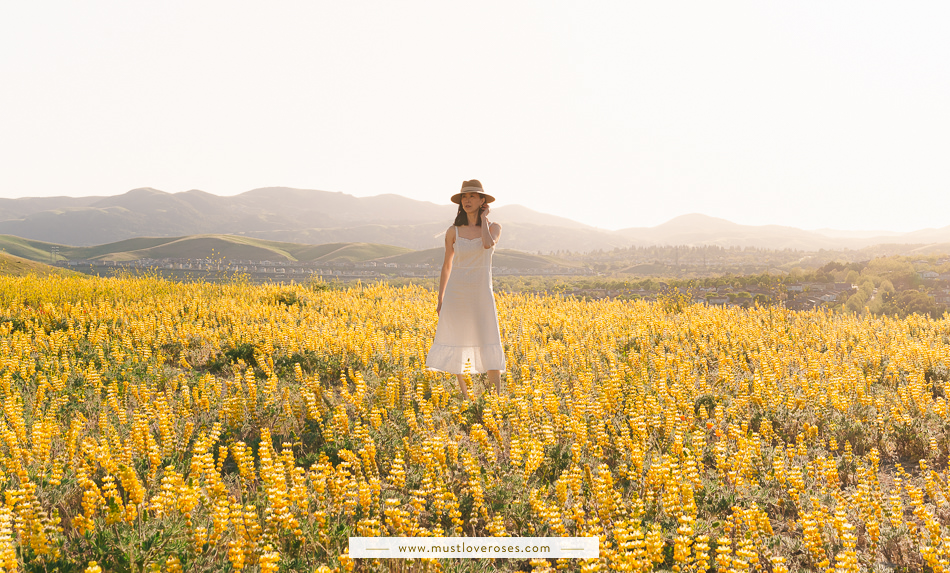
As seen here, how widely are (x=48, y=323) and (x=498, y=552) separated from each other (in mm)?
11533

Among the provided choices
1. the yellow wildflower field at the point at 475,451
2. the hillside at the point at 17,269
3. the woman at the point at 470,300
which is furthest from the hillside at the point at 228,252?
the woman at the point at 470,300

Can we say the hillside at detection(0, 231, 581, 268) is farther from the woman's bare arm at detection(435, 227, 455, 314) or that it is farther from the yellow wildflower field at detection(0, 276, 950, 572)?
the woman's bare arm at detection(435, 227, 455, 314)

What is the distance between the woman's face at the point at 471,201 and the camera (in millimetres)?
5898

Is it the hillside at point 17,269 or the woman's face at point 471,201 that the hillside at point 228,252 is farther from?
the woman's face at point 471,201

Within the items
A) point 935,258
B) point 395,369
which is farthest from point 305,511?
point 935,258

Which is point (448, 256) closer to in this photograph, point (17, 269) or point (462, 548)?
point (462, 548)

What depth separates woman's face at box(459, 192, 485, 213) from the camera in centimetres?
590

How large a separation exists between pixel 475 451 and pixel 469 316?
5.55 ft

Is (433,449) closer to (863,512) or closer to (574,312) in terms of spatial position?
(863,512)

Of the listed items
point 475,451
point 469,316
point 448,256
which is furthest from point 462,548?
point 448,256

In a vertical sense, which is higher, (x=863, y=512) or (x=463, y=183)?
(x=463, y=183)

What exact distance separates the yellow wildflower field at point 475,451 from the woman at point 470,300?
0.44m

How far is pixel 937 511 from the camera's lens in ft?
13.1

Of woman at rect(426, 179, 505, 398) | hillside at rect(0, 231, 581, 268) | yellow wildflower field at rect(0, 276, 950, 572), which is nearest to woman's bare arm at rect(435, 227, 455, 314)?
woman at rect(426, 179, 505, 398)
